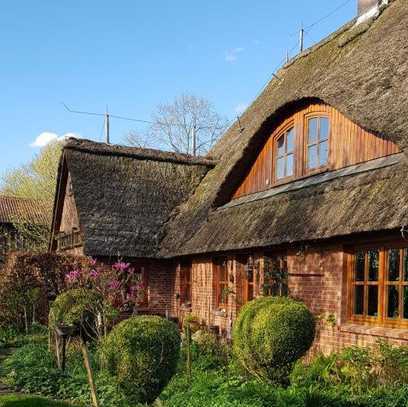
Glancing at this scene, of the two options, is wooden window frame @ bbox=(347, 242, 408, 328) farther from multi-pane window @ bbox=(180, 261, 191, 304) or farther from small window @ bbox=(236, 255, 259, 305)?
multi-pane window @ bbox=(180, 261, 191, 304)

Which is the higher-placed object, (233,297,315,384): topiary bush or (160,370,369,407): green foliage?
(233,297,315,384): topiary bush

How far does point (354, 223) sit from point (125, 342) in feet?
12.3

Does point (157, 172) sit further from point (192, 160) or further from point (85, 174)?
point (85, 174)

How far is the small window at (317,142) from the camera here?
1073 cm

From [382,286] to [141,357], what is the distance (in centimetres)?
399

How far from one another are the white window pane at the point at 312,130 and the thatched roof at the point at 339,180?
A: 0.47 m

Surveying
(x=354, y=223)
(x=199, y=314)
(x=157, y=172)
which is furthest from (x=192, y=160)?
(x=354, y=223)

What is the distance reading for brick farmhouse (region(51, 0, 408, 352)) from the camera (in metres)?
8.17

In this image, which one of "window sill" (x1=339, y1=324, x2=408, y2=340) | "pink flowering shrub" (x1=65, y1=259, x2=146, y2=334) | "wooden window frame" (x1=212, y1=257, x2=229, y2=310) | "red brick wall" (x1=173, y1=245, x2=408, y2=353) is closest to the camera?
"window sill" (x1=339, y1=324, x2=408, y2=340)

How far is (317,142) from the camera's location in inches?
432

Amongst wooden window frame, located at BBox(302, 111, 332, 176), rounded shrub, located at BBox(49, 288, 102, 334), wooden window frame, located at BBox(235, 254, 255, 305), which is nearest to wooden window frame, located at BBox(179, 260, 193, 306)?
wooden window frame, located at BBox(235, 254, 255, 305)

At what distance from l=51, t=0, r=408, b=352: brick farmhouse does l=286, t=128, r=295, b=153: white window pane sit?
25 millimetres

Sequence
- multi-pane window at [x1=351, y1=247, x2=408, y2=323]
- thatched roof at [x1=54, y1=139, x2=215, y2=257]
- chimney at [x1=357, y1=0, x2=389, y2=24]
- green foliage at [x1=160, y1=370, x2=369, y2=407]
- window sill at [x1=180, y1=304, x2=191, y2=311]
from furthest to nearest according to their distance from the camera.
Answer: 1. thatched roof at [x1=54, y1=139, x2=215, y2=257]
2. window sill at [x1=180, y1=304, x2=191, y2=311]
3. chimney at [x1=357, y1=0, x2=389, y2=24]
4. multi-pane window at [x1=351, y1=247, x2=408, y2=323]
5. green foliage at [x1=160, y1=370, x2=369, y2=407]

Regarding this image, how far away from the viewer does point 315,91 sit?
10.8 m
